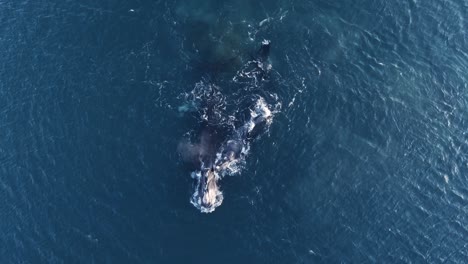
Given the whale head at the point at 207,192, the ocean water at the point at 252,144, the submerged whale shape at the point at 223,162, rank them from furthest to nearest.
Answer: the submerged whale shape at the point at 223,162 < the whale head at the point at 207,192 < the ocean water at the point at 252,144

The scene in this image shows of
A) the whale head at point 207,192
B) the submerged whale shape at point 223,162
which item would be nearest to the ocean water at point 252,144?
the whale head at point 207,192

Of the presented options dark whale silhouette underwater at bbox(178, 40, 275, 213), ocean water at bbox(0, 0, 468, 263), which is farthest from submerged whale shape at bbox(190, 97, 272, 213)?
ocean water at bbox(0, 0, 468, 263)

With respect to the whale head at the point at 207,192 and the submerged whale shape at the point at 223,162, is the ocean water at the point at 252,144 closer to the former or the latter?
the whale head at the point at 207,192

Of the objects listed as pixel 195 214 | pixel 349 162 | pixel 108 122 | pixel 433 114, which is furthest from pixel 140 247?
pixel 433 114

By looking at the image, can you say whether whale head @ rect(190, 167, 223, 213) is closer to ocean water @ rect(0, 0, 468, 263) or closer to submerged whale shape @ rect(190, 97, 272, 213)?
submerged whale shape @ rect(190, 97, 272, 213)

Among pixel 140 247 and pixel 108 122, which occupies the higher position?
pixel 108 122

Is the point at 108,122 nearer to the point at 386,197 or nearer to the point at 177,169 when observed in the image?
the point at 177,169

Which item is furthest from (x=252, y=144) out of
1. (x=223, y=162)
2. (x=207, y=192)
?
(x=207, y=192)
